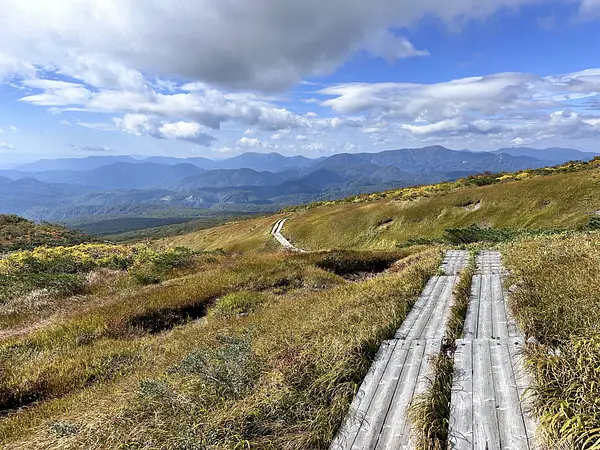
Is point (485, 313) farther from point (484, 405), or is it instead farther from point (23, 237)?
point (23, 237)

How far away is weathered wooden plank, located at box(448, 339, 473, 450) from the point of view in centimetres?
434

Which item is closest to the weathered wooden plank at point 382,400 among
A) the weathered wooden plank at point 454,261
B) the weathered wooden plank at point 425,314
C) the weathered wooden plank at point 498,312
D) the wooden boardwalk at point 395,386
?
the wooden boardwalk at point 395,386

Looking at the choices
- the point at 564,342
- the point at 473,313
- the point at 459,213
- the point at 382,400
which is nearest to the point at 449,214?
the point at 459,213

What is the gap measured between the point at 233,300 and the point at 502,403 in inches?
388

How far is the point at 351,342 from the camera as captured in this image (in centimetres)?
673

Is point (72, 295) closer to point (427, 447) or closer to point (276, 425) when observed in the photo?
point (276, 425)

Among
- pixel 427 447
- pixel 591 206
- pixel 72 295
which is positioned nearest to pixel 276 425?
pixel 427 447

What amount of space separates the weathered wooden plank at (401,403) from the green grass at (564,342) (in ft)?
5.20

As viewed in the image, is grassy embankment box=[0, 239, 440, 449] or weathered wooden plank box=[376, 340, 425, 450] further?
grassy embankment box=[0, 239, 440, 449]

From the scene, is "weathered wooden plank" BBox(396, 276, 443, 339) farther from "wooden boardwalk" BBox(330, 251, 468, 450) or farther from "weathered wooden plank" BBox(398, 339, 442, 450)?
"weathered wooden plank" BBox(398, 339, 442, 450)

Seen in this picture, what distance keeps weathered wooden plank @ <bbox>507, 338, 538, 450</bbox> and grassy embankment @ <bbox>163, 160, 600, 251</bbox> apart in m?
27.1

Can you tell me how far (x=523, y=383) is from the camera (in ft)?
17.1

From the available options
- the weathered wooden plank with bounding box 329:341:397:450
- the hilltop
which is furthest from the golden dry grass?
the weathered wooden plank with bounding box 329:341:397:450

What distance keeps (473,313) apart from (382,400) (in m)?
4.24
